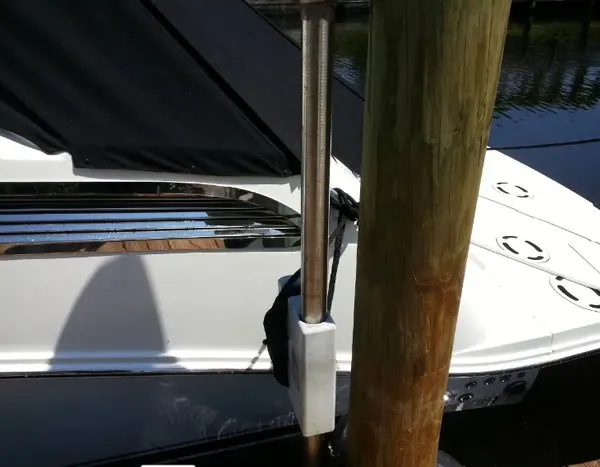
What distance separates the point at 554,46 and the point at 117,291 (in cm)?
1807

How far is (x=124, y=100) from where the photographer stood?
5.72ft

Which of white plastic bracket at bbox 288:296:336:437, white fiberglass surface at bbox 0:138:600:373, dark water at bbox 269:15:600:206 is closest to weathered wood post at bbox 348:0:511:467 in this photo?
white plastic bracket at bbox 288:296:336:437

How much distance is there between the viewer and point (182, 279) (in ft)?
5.87

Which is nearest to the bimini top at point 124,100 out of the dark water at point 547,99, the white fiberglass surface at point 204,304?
the white fiberglass surface at point 204,304

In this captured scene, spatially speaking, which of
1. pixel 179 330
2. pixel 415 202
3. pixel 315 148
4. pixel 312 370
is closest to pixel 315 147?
pixel 315 148

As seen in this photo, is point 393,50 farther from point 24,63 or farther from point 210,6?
point 210,6

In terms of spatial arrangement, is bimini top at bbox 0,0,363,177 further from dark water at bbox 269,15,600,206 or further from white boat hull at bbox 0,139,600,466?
dark water at bbox 269,15,600,206

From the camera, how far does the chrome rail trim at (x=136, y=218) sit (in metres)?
1.69

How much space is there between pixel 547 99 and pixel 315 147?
10762 millimetres

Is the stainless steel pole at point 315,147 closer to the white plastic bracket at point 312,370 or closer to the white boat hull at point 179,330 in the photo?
the white plastic bracket at point 312,370

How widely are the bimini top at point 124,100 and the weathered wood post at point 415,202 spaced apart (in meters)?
0.66

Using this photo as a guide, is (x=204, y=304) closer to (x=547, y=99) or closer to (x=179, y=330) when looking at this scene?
(x=179, y=330)

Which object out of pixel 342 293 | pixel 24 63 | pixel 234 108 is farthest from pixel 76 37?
pixel 342 293

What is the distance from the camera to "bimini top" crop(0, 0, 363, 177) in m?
1.70
